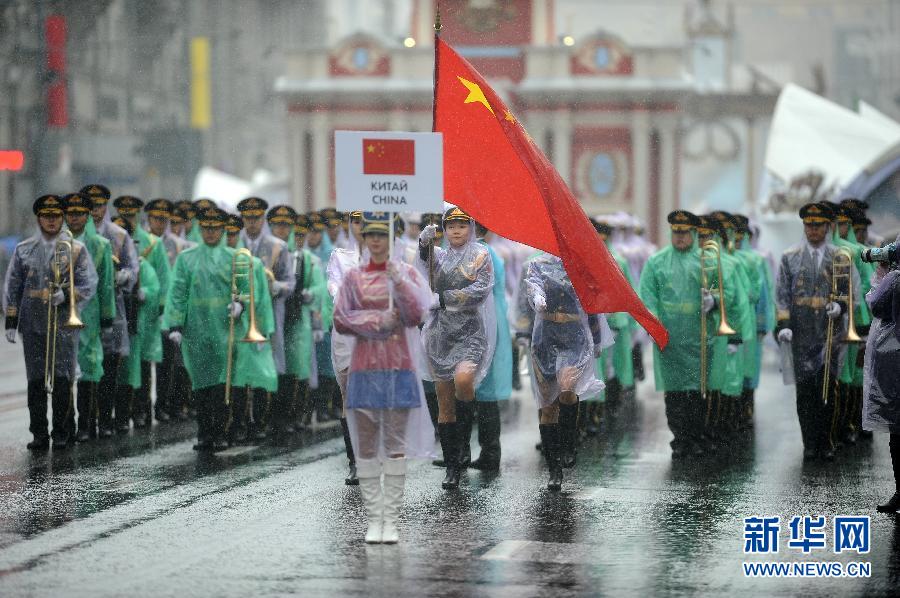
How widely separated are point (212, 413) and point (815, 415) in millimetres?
4401

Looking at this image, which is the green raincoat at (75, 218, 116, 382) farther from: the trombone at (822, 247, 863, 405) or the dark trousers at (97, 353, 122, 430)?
the trombone at (822, 247, 863, 405)

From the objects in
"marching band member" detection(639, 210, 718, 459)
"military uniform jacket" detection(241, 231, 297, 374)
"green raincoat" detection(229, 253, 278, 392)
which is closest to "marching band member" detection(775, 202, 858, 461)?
"marching band member" detection(639, 210, 718, 459)

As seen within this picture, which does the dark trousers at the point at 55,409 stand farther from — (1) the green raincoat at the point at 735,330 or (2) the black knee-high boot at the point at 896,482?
(2) the black knee-high boot at the point at 896,482

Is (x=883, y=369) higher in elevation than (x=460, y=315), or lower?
lower

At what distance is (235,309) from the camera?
505 inches

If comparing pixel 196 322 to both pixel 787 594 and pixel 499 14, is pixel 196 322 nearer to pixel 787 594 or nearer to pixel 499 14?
pixel 787 594

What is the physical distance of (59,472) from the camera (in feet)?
37.6

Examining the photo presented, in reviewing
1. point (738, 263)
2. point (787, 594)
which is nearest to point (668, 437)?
point (738, 263)

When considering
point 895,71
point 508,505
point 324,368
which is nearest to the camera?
point 508,505

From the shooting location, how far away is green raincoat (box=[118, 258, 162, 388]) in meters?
14.2

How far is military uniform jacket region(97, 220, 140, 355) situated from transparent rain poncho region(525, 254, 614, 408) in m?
4.01

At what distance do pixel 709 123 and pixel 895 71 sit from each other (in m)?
48.4

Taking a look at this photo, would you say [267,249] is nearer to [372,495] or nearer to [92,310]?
[92,310]

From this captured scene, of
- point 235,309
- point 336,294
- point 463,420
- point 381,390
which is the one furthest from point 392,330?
point 235,309
